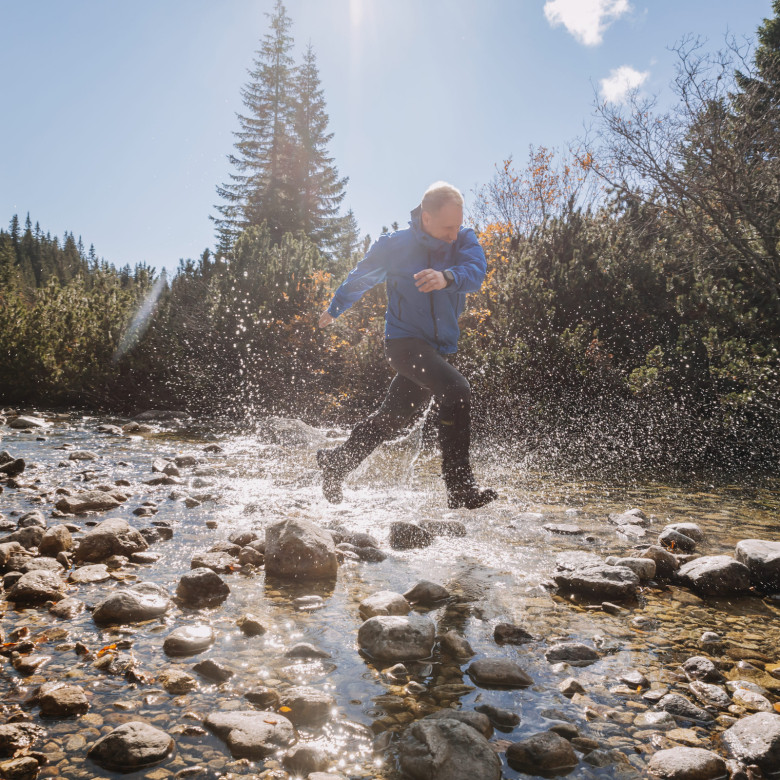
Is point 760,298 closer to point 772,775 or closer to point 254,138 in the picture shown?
point 772,775

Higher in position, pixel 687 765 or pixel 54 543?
pixel 54 543

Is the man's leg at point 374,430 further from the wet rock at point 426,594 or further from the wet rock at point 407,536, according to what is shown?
the wet rock at point 426,594

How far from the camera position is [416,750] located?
135cm

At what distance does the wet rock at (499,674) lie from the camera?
1.76 m

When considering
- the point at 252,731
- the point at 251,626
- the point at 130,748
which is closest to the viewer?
the point at 130,748

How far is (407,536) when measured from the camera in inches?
134

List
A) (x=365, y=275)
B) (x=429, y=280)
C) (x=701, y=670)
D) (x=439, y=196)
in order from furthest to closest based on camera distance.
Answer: (x=365, y=275), (x=439, y=196), (x=429, y=280), (x=701, y=670)

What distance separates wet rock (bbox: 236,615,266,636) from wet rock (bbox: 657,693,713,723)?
142cm

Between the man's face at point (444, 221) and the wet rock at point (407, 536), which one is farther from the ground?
the man's face at point (444, 221)

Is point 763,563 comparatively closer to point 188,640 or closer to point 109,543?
point 188,640

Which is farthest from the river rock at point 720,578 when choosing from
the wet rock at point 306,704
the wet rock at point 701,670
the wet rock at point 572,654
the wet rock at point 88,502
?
the wet rock at point 88,502

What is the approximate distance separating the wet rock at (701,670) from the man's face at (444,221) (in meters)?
2.84

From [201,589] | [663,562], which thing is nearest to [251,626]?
[201,589]

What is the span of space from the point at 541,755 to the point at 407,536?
6.77ft
